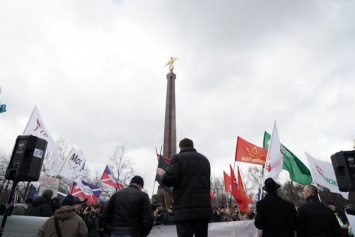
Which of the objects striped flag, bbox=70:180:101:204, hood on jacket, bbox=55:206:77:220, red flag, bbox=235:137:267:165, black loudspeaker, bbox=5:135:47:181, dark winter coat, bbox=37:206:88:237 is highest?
red flag, bbox=235:137:267:165

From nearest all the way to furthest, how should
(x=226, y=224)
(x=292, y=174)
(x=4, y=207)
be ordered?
(x=4, y=207) < (x=226, y=224) < (x=292, y=174)

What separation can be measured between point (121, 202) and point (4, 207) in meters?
1.93

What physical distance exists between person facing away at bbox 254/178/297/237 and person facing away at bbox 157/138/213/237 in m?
1.14

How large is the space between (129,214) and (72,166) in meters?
9.87

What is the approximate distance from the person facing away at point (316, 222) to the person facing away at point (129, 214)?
95.5 inches

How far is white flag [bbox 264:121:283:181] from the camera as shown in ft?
32.6

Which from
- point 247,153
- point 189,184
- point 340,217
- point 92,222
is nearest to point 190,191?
point 189,184

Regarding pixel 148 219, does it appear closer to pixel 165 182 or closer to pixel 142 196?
pixel 142 196

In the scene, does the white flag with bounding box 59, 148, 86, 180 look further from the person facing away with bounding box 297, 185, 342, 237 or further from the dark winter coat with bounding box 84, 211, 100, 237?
the person facing away with bounding box 297, 185, 342, 237

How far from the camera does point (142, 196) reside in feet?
15.8

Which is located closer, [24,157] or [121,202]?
[121,202]

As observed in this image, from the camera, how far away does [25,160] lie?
5.38 m

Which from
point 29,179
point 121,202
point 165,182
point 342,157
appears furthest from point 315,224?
point 29,179

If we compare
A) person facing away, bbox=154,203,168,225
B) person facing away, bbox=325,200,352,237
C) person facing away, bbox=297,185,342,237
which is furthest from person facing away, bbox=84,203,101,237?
person facing away, bbox=325,200,352,237
